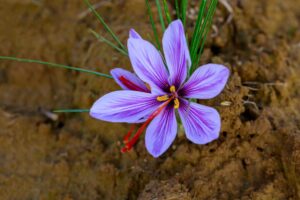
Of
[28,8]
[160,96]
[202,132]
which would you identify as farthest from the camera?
[28,8]

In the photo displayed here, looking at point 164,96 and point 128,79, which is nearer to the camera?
point 164,96

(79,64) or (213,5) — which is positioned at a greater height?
(213,5)

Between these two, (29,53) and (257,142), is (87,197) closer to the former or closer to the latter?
(257,142)

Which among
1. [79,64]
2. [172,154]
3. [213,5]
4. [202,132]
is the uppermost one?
[213,5]

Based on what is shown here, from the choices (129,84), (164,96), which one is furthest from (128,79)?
(164,96)

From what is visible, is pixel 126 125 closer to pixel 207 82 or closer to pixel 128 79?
pixel 128 79

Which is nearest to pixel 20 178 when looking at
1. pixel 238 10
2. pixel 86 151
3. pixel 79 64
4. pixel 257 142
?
pixel 86 151

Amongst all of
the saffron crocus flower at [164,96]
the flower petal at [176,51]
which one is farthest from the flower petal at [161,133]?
the flower petal at [176,51]
